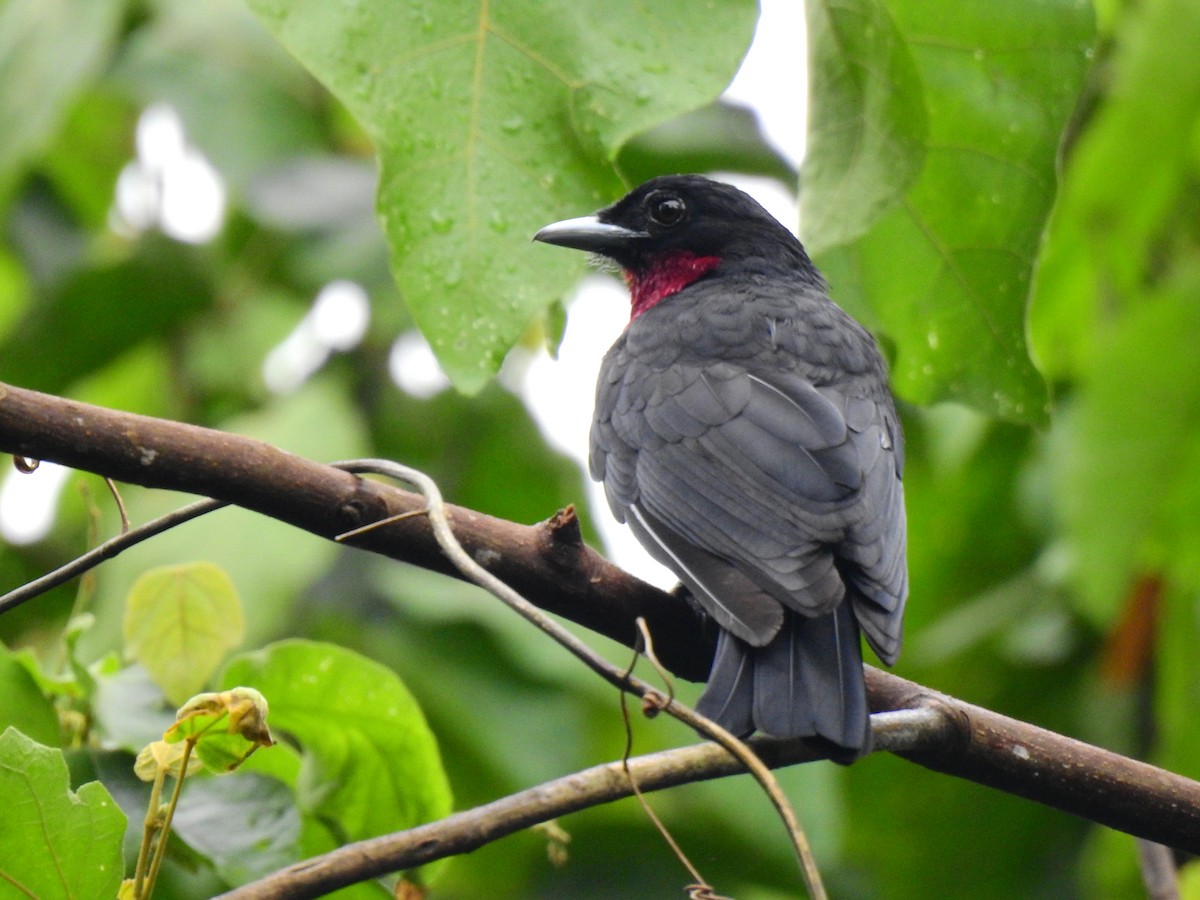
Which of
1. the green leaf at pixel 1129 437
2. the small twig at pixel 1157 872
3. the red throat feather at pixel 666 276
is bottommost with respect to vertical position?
the small twig at pixel 1157 872

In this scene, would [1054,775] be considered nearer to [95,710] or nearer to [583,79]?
[583,79]

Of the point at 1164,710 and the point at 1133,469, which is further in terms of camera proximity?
the point at 1164,710

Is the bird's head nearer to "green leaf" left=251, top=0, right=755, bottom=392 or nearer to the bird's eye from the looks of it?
A: the bird's eye

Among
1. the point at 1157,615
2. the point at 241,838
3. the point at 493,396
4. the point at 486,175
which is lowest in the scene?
the point at 1157,615

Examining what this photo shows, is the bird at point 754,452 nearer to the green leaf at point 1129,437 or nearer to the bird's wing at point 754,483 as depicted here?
the bird's wing at point 754,483

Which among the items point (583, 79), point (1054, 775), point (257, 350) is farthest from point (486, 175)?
point (257, 350)

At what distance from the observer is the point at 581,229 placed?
3.87 metres

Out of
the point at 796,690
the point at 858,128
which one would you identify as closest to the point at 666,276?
the point at 858,128

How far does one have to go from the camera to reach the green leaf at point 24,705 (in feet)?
6.69

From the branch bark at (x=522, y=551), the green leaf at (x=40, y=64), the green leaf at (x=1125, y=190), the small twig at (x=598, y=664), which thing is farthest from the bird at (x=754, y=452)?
the green leaf at (x=40, y=64)

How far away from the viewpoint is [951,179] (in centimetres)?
248

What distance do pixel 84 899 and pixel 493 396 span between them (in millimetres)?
3154

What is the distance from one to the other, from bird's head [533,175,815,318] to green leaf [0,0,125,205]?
1.31 m

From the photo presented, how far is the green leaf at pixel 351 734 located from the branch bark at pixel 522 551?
0.31 m
